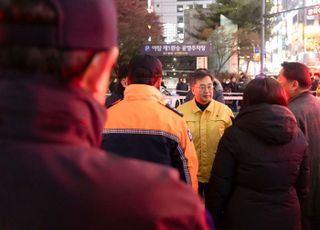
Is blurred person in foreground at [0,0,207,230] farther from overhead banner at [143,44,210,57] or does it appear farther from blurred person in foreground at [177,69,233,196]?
overhead banner at [143,44,210,57]

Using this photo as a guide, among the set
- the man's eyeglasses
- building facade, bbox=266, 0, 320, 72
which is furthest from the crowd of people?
building facade, bbox=266, 0, 320, 72

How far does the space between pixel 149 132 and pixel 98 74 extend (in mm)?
2121

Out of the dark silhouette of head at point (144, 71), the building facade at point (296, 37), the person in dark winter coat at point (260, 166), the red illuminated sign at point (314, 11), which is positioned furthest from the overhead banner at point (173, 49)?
the person in dark winter coat at point (260, 166)

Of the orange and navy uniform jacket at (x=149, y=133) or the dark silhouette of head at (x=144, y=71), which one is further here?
the dark silhouette of head at (x=144, y=71)

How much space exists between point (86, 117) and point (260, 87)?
264 centimetres

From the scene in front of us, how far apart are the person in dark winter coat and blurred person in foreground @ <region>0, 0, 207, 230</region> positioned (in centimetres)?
243

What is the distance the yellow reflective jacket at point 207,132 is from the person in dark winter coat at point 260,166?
104 centimetres

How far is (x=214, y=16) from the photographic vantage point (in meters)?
55.9

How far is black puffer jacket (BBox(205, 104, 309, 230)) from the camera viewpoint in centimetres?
343

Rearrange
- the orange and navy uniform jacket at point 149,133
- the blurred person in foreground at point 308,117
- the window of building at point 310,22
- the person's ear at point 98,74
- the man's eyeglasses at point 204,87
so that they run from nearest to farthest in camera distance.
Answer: the person's ear at point 98,74
the orange and navy uniform jacket at point 149,133
the blurred person in foreground at point 308,117
the man's eyeglasses at point 204,87
the window of building at point 310,22

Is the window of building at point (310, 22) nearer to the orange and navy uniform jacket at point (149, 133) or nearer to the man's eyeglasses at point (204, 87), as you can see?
the man's eyeglasses at point (204, 87)

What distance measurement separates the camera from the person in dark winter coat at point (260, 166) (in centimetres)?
343

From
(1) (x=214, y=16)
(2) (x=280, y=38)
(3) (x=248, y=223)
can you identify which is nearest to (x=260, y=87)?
(3) (x=248, y=223)

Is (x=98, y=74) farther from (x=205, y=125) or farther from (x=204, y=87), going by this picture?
(x=204, y=87)
